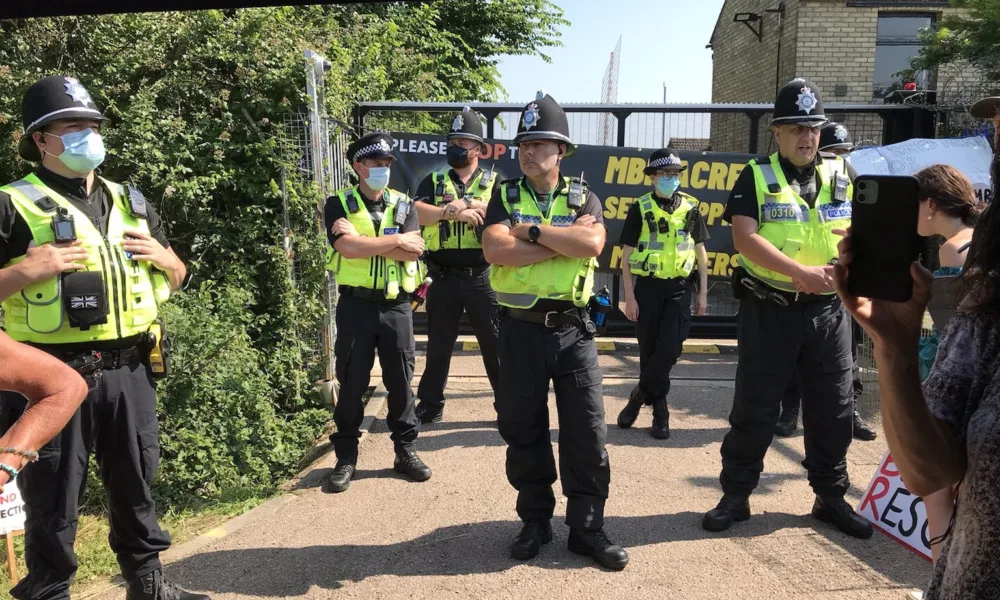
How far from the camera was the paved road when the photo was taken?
343 centimetres

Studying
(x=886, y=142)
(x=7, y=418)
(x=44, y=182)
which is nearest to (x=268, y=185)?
(x=44, y=182)

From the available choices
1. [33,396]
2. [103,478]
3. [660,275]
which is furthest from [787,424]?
[33,396]

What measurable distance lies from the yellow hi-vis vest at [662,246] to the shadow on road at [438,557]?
7.43ft

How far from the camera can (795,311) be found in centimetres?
382

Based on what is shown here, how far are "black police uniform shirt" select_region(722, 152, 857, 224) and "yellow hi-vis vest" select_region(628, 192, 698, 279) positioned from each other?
1.81 meters

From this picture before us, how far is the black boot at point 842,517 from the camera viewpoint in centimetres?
387

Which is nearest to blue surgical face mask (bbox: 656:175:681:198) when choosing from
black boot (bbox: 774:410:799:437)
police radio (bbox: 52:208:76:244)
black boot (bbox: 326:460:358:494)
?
black boot (bbox: 774:410:799:437)

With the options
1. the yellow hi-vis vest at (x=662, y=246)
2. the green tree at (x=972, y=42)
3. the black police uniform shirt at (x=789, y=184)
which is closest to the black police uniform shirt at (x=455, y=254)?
the yellow hi-vis vest at (x=662, y=246)

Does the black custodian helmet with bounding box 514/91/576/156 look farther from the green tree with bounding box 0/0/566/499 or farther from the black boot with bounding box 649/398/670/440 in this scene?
the green tree with bounding box 0/0/566/499

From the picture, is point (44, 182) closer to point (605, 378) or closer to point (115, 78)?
point (115, 78)

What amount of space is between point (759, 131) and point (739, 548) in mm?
6130

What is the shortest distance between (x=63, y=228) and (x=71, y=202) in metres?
0.20

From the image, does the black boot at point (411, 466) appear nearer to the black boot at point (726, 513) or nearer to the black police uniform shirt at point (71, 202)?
the black boot at point (726, 513)

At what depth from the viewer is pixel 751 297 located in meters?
3.98
